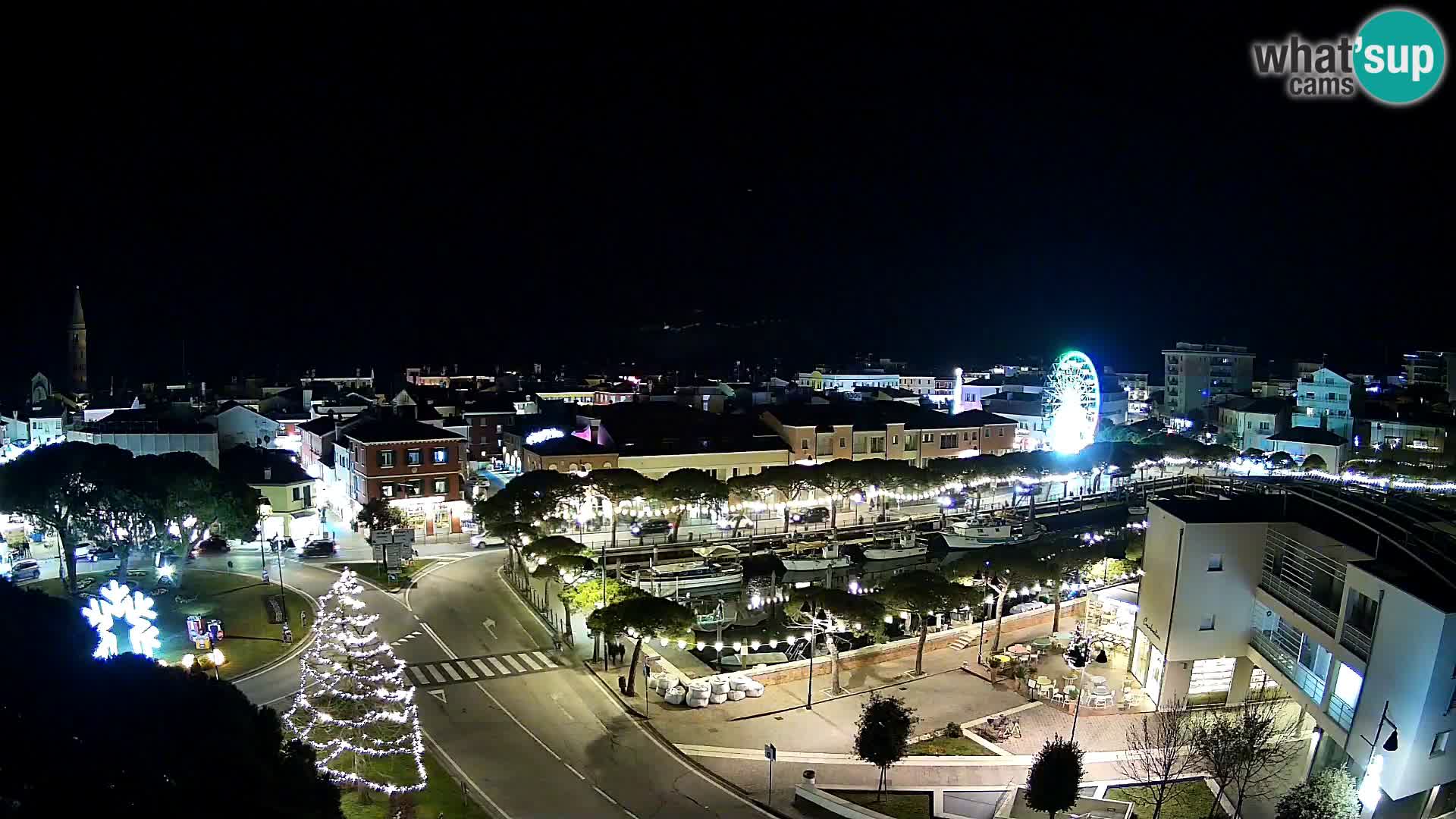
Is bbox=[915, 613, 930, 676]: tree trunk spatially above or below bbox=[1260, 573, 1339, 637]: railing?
below

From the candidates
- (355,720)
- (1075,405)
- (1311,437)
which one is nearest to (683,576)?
(355,720)

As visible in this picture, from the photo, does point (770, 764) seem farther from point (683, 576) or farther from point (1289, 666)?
point (683, 576)

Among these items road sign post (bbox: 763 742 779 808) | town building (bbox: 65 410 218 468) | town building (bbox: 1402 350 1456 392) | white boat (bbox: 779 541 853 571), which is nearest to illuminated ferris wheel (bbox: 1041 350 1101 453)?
white boat (bbox: 779 541 853 571)

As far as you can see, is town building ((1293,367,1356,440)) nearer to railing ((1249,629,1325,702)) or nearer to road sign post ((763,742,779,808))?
railing ((1249,629,1325,702))

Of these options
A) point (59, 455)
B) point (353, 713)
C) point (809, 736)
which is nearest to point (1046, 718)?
point (809, 736)

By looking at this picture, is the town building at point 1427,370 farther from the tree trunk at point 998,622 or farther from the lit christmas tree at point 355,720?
the lit christmas tree at point 355,720

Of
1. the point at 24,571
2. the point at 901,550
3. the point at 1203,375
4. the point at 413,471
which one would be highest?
the point at 1203,375
